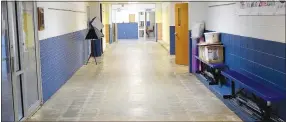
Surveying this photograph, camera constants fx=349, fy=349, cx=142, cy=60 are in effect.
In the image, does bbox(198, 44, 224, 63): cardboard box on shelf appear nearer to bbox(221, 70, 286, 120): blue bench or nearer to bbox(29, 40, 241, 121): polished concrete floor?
bbox(29, 40, 241, 121): polished concrete floor

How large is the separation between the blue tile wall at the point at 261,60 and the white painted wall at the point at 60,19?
3484 mm

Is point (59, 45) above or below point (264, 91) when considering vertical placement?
above

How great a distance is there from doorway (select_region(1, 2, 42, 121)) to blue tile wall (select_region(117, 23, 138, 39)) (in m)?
21.0

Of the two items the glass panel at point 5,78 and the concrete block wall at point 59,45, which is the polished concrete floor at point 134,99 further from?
the glass panel at point 5,78

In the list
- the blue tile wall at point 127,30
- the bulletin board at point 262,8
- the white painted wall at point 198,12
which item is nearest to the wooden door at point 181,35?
the white painted wall at point 198,12

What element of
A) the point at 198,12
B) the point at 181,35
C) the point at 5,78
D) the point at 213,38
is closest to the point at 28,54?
the point at 5,78

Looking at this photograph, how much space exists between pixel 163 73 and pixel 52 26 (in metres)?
3.52

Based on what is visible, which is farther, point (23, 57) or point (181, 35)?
point (181, 35)

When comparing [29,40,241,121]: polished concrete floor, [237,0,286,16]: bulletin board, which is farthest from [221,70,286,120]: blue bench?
[237,0,286,16]: bulletin board

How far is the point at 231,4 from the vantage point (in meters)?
6.51

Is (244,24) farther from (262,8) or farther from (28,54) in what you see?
(28,54)

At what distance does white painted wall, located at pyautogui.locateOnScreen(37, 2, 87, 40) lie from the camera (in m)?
6.52

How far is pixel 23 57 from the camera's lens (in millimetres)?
5254

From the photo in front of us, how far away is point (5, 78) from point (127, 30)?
22.4 m
